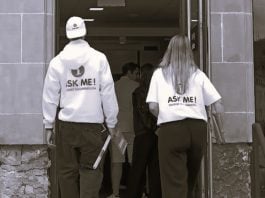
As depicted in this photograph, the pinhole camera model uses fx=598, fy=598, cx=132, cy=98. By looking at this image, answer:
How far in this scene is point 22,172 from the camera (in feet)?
20.7

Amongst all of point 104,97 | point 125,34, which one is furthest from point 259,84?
point 125,34

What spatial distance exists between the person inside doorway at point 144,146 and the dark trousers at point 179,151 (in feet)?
5.95

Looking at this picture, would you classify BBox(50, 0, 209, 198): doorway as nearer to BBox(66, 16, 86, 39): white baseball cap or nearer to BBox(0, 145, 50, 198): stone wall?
BBox(0, 145, 50, 198): stone wall

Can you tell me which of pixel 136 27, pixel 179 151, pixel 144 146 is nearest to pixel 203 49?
pixel 179 151

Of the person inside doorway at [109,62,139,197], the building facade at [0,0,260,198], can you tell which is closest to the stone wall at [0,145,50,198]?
the building facade at [0,0,260,198]

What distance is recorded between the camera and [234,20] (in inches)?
260

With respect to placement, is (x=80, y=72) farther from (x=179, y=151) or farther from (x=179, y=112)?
(x=179, y=151)

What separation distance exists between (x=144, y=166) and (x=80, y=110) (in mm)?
2734

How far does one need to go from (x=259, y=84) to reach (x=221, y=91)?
18.2 inches

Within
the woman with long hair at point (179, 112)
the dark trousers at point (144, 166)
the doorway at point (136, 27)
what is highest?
the doorway at point (136, 27)

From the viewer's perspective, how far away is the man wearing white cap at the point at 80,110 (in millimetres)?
5191

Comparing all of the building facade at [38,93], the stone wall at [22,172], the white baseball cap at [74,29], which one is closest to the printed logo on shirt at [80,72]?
the white baseball cap at [74,29]

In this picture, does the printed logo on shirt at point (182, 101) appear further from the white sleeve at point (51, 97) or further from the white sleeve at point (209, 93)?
the white sleeve at point (51, 97)

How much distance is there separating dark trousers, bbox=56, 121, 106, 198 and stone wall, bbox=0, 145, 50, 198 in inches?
44.1
